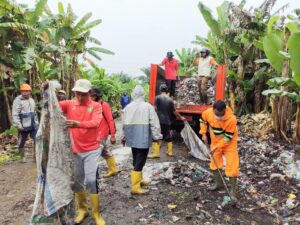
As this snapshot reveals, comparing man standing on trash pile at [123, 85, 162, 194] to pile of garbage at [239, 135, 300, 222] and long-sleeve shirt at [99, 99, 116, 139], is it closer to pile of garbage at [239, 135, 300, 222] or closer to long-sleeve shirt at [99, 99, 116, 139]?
long-sleeve shirt at [99, 99, 116, 139]

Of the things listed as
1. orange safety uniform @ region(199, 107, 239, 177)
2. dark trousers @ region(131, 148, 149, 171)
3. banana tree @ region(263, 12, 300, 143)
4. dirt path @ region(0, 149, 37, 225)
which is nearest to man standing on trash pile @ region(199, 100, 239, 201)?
orange safety uniform @ region(199, 107, 239, 177)

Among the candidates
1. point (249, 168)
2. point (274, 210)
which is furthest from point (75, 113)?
point (249, 168)

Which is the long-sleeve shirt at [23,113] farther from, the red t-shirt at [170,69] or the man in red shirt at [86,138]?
the red t-shirt at [170,69]

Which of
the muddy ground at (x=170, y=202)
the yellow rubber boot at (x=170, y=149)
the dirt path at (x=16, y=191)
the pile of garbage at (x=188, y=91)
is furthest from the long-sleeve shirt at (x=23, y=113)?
the pile of garbage at (x=188, y=91)

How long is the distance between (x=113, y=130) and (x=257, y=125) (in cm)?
569

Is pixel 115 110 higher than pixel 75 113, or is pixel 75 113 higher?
pixel 75 113

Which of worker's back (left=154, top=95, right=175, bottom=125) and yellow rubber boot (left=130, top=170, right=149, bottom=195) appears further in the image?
worker's back (left=154, top=95, right=175, bottom=125)

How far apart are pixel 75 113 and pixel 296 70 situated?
11.8 ft

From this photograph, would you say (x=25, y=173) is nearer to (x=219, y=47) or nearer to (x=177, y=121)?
(x=177, y=121)

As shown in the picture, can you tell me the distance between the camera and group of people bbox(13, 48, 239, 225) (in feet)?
13.6

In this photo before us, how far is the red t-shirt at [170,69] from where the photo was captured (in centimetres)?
977

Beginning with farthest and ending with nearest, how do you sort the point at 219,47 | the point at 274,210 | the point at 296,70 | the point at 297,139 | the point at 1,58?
1. the point at 219,47
2. the point at 1,58
3. the point at 297,139
4. the point at 296,70
5. the point at 274,210

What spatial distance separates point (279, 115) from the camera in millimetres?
8305

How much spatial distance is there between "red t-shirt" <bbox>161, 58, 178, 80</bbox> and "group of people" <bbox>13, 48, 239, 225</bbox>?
2.23 metres
